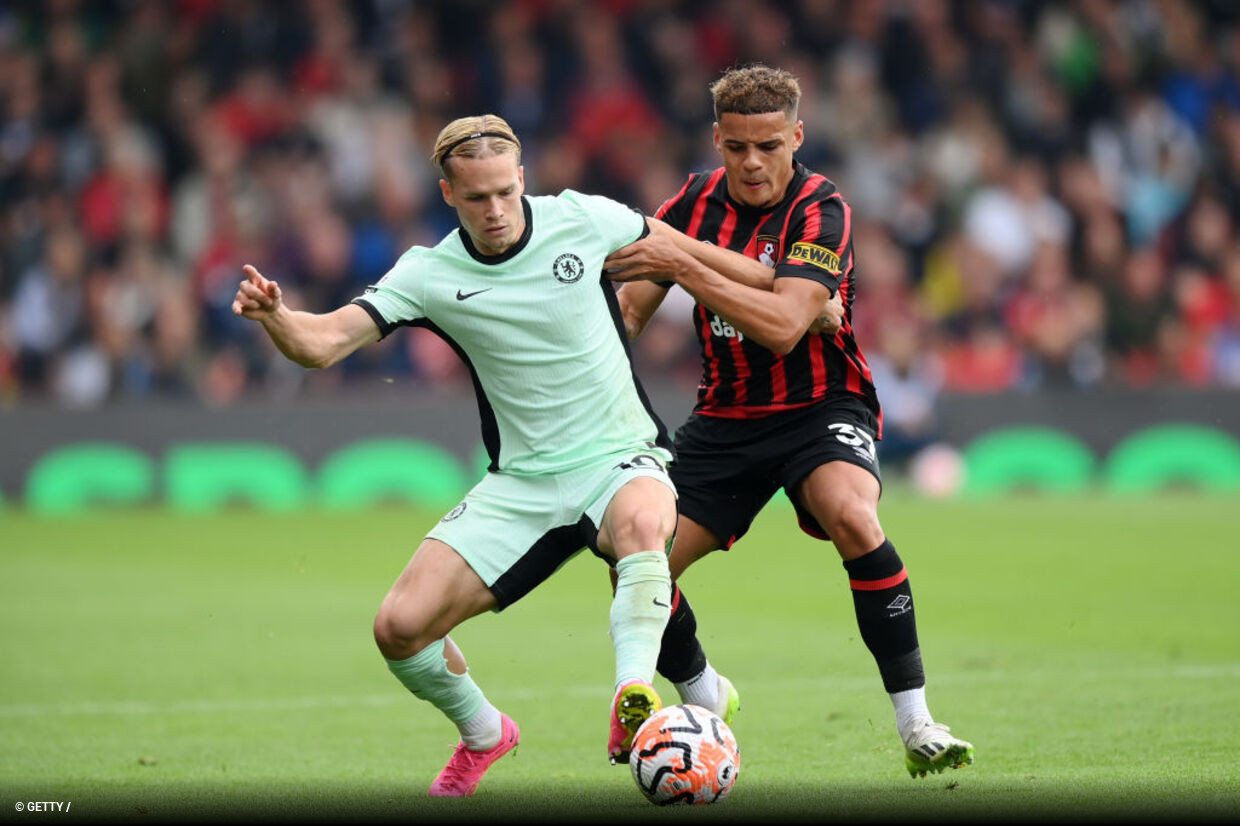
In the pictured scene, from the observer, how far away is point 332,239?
16.6m

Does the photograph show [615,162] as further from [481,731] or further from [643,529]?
[643,529]

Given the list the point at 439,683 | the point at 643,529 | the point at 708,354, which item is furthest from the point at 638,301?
the point at 439,683

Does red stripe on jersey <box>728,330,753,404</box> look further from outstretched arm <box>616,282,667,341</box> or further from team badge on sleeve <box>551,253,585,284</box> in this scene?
team badge on sleeve <box>551,253,585,284</box>

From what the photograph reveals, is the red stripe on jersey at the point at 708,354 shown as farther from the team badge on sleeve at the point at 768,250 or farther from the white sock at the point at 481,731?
the white sock at the point at 481,731

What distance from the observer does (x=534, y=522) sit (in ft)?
19.0

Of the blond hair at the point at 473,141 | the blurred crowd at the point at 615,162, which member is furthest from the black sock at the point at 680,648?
the blurred crowd at the point at 615,162

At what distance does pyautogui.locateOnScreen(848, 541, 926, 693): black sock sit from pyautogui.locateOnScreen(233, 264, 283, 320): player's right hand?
2123 millimetres

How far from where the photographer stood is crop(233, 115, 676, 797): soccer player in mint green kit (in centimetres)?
562

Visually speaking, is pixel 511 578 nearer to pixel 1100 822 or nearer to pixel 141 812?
pixel 141 812

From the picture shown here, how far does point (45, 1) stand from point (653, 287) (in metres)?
13.8

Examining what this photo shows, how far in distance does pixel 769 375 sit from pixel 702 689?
3.76 ft

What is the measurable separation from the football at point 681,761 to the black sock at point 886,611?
1010 mm

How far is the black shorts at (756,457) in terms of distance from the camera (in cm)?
622

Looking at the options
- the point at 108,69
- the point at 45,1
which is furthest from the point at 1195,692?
the point at 45,1
